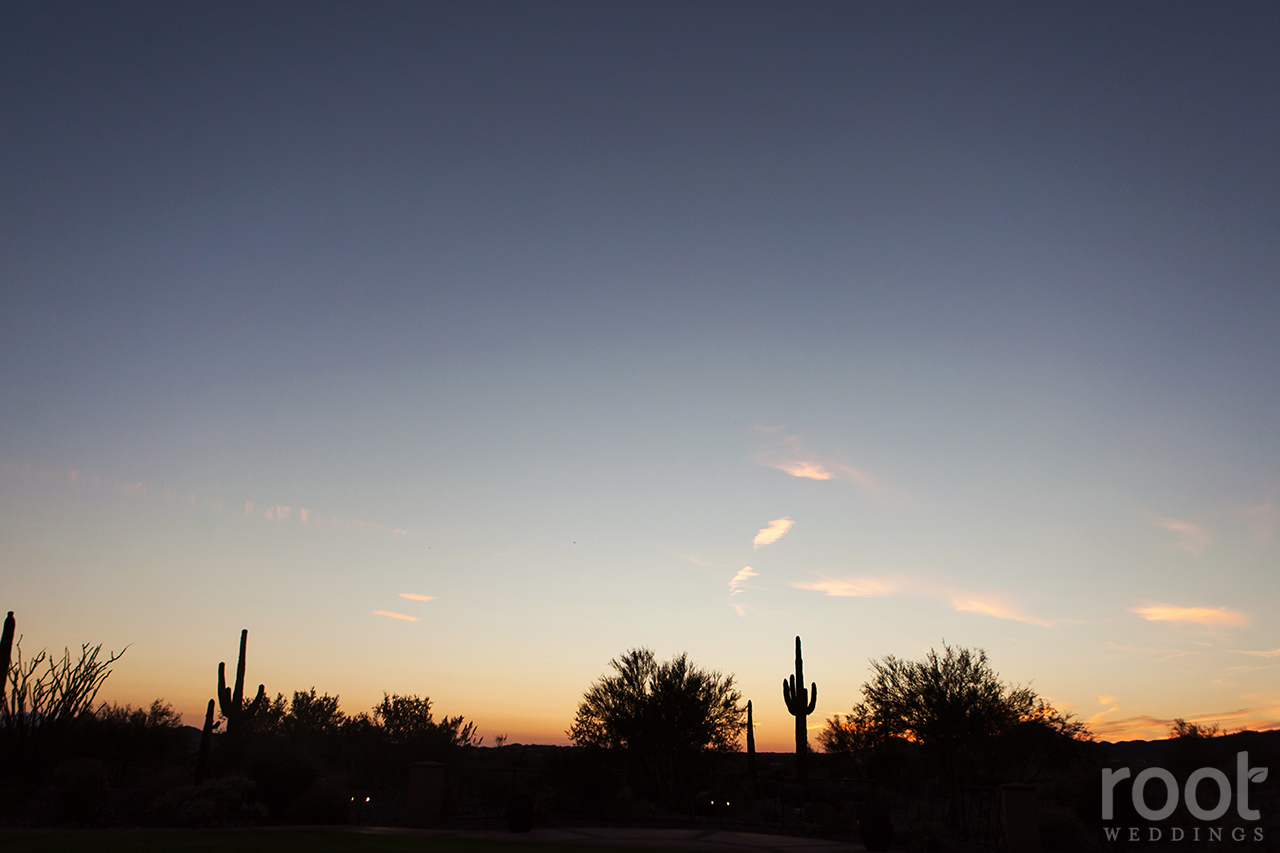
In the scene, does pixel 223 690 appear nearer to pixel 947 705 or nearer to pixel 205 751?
pixel 205 751

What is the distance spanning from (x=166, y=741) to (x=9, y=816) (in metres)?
11.5

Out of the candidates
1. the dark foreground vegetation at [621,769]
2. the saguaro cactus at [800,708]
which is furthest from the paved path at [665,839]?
the saguaro cactus at [800,708]

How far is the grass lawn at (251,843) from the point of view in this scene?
13.7m

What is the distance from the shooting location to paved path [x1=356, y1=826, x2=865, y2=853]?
17.3m

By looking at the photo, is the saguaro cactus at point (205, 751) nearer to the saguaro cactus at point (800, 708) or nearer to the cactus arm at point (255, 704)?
the cactus arm at point (255, 704)

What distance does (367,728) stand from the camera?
37031mm

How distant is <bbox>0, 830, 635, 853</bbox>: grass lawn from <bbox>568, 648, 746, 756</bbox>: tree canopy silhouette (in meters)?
11.3

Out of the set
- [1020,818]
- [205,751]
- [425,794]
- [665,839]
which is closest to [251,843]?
[425,794]

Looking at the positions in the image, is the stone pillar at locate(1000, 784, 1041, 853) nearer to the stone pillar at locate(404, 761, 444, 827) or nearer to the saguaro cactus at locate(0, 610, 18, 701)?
the stone pillar at locate(404, 761, 444, 827)

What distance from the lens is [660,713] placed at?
28.1 metres

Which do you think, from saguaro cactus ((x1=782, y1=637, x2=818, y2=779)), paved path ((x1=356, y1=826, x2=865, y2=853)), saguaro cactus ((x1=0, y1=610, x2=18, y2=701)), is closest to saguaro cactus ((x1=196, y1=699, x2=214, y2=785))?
saguaro cactus ((x1=0, y1=610, x2=18, y2=701))

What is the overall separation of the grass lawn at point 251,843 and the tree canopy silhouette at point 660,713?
11273 millimetres

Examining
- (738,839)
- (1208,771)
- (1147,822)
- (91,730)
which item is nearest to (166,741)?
(91,730)

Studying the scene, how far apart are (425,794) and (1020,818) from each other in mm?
14003
